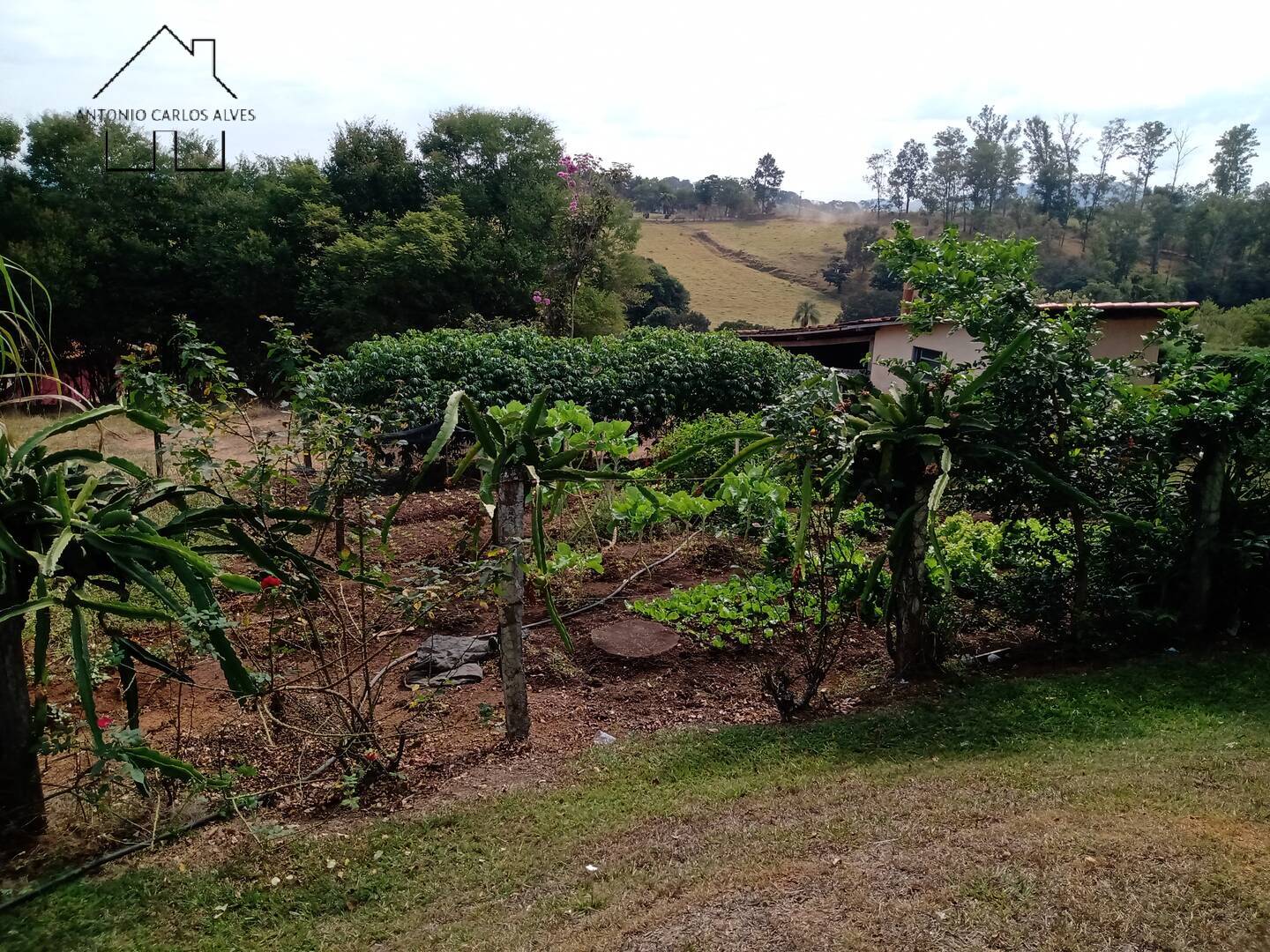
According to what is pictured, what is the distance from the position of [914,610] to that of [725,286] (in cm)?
4548

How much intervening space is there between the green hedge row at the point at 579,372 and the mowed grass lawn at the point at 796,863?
6.19 m

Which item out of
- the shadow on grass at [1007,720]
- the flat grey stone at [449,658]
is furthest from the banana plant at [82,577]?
the shadow on grass at [1007,720]

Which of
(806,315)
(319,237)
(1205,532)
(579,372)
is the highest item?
(319,237)

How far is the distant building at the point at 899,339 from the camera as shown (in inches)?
559

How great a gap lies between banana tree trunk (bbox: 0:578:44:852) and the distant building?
34.5ft

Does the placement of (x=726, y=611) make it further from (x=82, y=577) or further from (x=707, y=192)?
(x=707, y=192)

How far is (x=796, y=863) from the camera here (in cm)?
300

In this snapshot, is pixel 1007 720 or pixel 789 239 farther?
pixel 789 239

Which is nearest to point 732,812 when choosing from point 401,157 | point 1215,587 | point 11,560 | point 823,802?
point 823,802

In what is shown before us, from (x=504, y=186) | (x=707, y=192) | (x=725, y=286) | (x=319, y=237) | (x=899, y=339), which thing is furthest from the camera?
(x=707, y=192)

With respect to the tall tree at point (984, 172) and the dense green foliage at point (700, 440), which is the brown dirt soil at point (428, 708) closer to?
the dense green foliage at point (700, 440)

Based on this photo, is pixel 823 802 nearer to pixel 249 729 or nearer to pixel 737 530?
pixel 249 729

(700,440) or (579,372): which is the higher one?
(579,372)

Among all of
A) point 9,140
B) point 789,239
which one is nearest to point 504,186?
point 9,140
